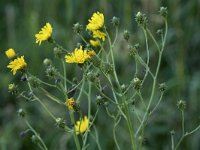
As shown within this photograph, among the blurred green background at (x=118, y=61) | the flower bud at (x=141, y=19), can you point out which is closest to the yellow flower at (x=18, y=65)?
the flower bud at (x=141, y=19)

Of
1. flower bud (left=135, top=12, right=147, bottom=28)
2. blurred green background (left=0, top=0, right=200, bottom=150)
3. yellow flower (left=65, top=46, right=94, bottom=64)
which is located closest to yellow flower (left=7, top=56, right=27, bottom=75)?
yellow flower (left=65, top=46, right=94, bottom=64)

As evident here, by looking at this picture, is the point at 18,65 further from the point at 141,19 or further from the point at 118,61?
the point at 118,61

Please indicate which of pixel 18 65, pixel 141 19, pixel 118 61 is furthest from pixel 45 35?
pixel 118 61

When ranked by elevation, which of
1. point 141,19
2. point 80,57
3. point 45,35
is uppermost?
point 141,19

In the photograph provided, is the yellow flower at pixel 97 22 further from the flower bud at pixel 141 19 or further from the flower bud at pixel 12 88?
the flower bud at pixel 12 88

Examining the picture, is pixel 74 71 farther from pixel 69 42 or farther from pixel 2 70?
pixel 2 70

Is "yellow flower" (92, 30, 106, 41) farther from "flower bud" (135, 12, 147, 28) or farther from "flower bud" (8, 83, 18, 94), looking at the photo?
"flower bud" (8, 83, 18, 94)

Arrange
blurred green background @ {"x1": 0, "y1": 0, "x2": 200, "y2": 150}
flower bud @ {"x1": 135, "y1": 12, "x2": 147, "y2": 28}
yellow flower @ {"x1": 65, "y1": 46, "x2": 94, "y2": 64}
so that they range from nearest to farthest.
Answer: yellow flower @ {"x1": 65, "y1": 46, "x2": 94, "y2": 64}, flower bud @ {"x1": 135, "y1": 12, "x2": 147, "y2": 28}, blurred green background @ {"x1": 0, "y1": 0, "x2": 200, "y2": 150}

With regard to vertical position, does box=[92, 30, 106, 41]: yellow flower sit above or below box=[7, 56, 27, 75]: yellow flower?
above
